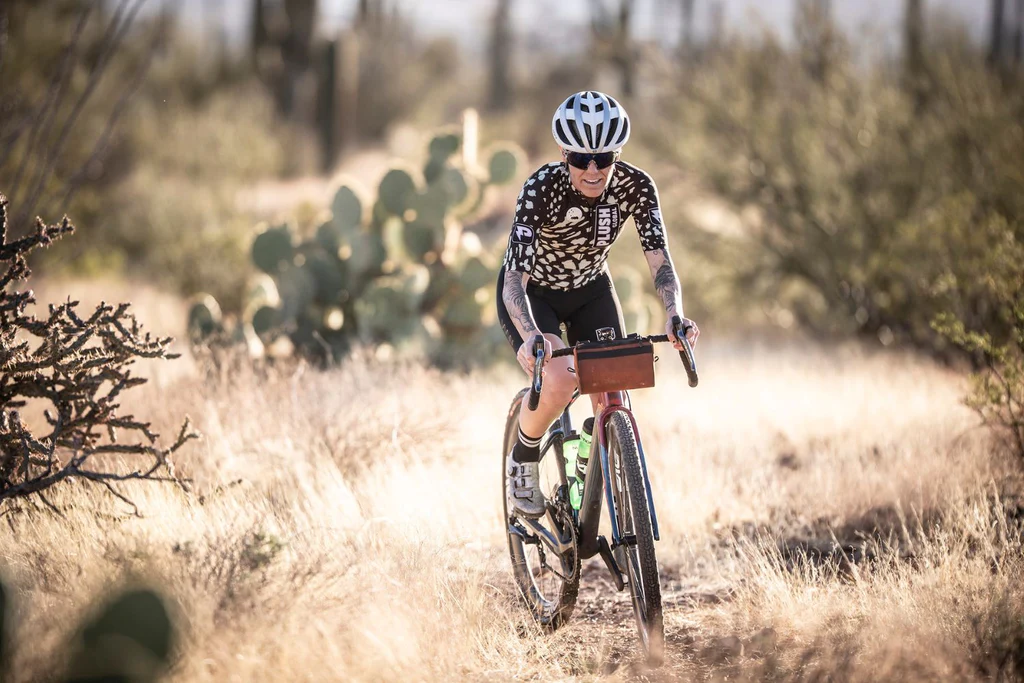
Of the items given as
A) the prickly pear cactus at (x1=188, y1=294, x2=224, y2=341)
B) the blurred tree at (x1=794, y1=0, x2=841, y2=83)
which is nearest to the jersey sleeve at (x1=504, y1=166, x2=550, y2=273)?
the prickly pear cactus at (x1=188, y1=294, x2=224, y2=341)

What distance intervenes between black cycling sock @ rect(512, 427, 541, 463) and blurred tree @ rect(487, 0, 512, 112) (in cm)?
2582

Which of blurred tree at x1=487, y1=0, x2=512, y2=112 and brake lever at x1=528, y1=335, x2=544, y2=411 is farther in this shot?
blurred tree at x1=487, y1=0, x2=512, y2=112

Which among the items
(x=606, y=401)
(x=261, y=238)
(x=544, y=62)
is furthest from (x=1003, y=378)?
(x=544, y=62)

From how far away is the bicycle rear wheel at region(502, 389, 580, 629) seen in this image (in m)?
3.74

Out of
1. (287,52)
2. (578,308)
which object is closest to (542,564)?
Result: (578,308)

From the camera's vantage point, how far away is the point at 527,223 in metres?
3.63

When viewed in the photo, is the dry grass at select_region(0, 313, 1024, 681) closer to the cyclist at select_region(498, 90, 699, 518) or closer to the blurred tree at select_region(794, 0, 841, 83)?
the cyclist at select_region(498, 90, 699, 518)

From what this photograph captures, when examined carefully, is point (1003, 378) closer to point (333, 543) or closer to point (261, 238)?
point (333, 543)

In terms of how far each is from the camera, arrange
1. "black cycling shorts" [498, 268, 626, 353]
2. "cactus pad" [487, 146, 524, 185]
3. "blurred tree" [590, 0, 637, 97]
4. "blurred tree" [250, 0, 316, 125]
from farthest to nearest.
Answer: "blurred tree" [590, 0, 637, 97]
"blurred tree" [250, 0, 316, 125]
"cactus pad" [487, 146, 524, 185]
"black cycling shorts" [498, 268, 626, 353]

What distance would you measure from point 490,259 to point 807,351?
3.73 m

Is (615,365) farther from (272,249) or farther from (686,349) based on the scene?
(272,249)

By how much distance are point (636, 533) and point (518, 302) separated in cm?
93

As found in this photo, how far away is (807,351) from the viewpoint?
10.0 meters

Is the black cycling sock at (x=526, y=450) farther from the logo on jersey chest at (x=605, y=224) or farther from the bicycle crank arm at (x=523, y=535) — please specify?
the logo on jersey chest at (x=605, y=224)
